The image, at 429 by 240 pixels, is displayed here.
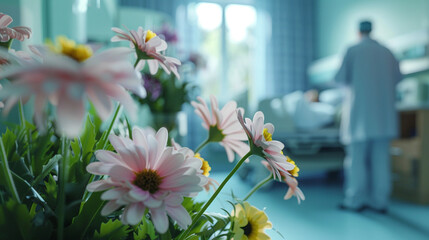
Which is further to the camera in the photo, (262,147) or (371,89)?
(371,89)

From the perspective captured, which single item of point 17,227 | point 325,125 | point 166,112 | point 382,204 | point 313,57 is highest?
point 313,57

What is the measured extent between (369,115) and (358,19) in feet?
8.75

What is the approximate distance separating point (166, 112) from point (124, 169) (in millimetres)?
1725

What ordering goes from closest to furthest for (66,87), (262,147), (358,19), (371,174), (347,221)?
(66,87) < (262,147) < (347,221) < (371,174) < (358,19)

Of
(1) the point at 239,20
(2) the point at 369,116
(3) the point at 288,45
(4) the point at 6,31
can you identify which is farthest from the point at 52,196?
(3) the point at 288,45

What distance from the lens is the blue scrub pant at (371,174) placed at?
2496 mm

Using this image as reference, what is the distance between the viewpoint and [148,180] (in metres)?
0.21

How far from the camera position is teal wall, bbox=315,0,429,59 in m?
3.76

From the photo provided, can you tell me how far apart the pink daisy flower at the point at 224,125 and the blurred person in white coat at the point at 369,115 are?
7.92 feet

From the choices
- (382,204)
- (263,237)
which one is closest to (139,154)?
(263,237)

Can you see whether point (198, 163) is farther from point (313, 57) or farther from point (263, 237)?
point (313, 57)

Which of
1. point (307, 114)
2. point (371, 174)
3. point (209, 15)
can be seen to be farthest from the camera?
point (209, 15)

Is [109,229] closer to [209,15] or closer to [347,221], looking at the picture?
[347,221]

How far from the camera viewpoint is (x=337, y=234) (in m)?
1.98
